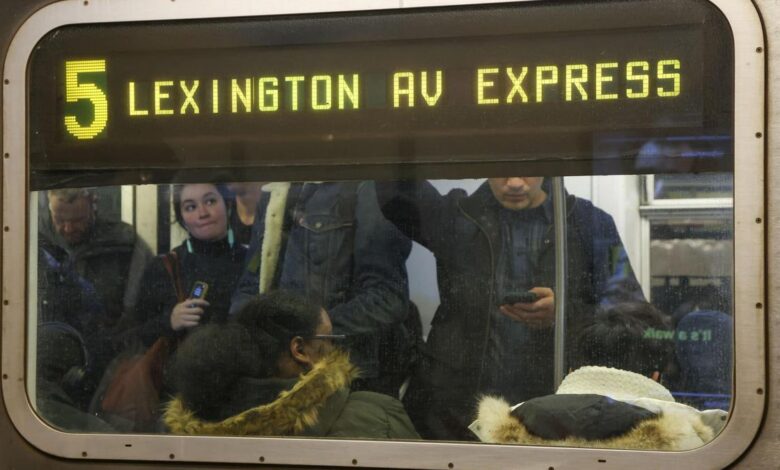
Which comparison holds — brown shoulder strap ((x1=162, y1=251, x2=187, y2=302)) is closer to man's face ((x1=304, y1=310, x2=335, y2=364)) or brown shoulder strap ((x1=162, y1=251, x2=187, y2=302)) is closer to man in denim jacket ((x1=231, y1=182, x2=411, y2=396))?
man in denim jacket ((x1=231, y1=182, x2=411, y2=396))

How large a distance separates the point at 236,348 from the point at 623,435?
113 cm

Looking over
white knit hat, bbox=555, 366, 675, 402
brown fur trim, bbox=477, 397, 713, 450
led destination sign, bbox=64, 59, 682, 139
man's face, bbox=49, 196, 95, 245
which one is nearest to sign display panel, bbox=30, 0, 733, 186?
led destination sign, bbox=64, 59, 682, 139

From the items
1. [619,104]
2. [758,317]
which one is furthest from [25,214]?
[758,317]

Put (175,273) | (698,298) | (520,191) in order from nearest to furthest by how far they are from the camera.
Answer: (698,298), (520,191), (175,273)

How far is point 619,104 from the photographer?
2.98 meters

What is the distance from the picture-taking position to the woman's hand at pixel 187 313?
10.7 ft

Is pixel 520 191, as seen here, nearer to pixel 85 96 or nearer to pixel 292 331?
pixel 292 331

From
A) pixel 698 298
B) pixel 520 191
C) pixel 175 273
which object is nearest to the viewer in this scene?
pixel 698 298

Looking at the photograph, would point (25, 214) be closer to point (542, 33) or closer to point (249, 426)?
point (249, 426)

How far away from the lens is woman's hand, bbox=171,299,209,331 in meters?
3.26

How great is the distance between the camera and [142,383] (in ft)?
10.8

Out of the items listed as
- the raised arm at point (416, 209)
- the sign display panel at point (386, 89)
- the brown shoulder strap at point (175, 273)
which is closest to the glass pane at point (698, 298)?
the sign display panel at point (386, 89)

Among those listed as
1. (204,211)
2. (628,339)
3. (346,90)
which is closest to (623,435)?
(628,339)

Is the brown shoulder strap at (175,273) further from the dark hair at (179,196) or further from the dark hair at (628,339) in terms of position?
the dark hair at (628,339)
